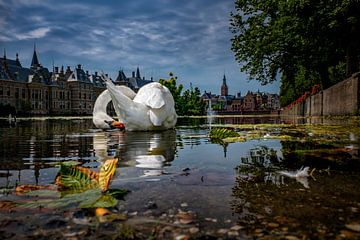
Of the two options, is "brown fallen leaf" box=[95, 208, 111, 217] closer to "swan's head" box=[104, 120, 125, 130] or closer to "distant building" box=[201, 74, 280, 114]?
"swan's head" box=[104, 120, 125, 130]

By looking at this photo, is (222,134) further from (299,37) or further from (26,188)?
(299,37)

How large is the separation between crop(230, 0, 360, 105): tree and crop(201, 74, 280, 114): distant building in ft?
291

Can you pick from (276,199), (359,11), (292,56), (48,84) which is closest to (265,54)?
(292,56)

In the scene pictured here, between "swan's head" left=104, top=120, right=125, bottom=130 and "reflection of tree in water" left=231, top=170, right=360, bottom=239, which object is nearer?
"reflection of tree in water" left=231, top=170, right=360, bottom=239

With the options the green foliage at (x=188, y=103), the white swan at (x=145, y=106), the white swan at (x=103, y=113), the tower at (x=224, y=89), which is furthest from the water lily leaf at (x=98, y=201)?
the tower at (x=224, y=89)

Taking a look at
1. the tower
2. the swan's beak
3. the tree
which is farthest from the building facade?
the tower

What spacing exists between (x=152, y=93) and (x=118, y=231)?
8273 mm

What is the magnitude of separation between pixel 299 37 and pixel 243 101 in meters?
122

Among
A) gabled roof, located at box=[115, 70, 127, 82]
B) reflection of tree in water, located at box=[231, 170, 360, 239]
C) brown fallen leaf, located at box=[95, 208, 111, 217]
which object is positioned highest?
gabled roof, located at box=[115, 70, 127, 82]

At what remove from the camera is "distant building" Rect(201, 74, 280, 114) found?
130m

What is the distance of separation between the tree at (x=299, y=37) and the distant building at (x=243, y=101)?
88.7 meters

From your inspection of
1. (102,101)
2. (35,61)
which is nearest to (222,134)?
(102,101)

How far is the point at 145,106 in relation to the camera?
982 centimetres

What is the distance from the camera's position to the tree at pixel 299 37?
15078mm
